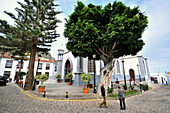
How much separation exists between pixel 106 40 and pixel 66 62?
14029 mm

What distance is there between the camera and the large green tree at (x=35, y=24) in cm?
981

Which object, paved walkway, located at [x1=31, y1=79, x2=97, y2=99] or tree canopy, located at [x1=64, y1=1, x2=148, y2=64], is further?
paved walkway, located at [x1=31, y1=79, x2=97, y2=99]

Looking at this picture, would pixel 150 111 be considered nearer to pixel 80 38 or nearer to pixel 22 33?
pixel 80 38

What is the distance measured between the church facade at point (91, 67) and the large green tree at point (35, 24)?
20.9 ft

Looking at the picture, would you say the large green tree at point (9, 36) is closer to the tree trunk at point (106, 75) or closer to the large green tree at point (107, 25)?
the large green tree at point (107, 25)

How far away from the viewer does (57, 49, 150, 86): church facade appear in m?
15.1

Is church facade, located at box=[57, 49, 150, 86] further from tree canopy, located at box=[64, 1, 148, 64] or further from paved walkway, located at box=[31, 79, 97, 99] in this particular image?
tree canopy, located at box=[64, 1, 148, 64]

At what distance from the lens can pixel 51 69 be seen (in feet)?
107

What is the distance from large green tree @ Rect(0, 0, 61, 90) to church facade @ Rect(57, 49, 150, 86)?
20.9 feet

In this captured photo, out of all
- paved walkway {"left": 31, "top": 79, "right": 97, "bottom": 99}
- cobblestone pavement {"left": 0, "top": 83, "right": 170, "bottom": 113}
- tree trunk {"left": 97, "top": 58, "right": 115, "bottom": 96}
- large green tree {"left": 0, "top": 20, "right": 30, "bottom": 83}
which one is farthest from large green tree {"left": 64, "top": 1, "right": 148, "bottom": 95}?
large green tree {"left": 0, "top": 20, "right": 30, "bottom": 83}

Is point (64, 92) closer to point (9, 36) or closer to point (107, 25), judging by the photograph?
point (107, 25)

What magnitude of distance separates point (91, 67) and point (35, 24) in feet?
39.5

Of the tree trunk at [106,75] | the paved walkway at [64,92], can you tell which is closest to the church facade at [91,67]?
the paved walkway at [64,92]

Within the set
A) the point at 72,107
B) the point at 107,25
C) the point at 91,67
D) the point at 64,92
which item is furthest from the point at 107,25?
the point at 91,67
